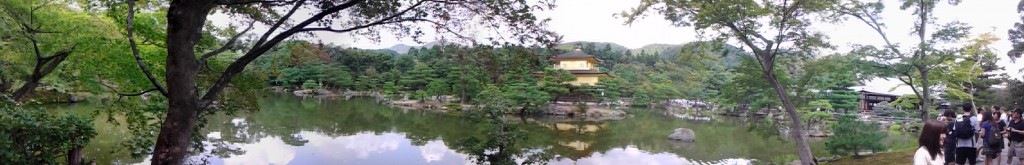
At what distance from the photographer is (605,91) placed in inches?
1014

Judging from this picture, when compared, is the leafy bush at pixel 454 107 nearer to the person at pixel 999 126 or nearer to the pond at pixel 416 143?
the pond at pixel 416 143

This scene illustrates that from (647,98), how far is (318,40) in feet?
94.2

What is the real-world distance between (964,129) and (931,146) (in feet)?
8.58

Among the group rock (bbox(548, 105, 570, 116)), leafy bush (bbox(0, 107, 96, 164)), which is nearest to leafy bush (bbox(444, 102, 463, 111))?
rock (bbox(548, 105, 570, 116))

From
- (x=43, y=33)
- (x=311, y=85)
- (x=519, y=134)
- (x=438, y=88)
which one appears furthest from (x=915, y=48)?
(x=311, y=85)

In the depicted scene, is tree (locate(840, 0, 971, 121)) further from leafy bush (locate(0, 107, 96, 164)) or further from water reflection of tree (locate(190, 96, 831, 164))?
leafy bush (locate(0, 107, 96, 164))

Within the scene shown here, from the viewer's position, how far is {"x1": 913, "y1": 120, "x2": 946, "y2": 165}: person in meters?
2.51

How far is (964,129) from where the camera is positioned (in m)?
4.45

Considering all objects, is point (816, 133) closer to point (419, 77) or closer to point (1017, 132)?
point (1017, 132)

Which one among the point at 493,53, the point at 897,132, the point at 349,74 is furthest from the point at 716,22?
the point at 349,74

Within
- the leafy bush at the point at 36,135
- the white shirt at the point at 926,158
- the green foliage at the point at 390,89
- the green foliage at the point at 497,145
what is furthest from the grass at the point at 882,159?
the green foliage at the point at 390,89

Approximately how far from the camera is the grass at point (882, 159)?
8.24 m

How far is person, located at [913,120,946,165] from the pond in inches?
198

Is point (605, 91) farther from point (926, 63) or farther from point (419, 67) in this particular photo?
point (926, 63)
